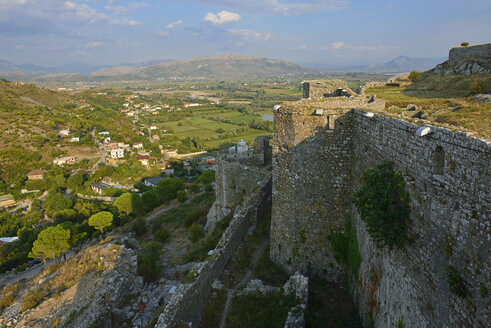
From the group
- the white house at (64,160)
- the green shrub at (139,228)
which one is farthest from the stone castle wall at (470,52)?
the white house at (64,160)

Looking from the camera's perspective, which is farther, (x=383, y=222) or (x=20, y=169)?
(x=20, y=169)

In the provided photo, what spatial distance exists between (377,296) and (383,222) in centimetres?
209

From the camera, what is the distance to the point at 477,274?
3.69 m

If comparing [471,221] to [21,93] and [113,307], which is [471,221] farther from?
[21,93]

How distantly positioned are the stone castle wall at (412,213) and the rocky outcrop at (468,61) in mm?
20691

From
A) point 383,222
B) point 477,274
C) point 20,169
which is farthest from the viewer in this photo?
point 20,169

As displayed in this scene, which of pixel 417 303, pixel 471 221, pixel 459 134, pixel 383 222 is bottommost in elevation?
pixel 417 303

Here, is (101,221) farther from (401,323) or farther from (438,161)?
(438,161)

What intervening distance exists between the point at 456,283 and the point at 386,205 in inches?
68.7

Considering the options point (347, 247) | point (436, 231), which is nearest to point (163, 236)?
point (347, 247)

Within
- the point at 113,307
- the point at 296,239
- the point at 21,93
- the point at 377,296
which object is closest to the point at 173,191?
the point at 113,307

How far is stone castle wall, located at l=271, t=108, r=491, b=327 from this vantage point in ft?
→ 12.4

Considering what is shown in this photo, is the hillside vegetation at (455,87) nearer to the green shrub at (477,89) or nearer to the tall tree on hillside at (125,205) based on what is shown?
the green shrub at (477,89)

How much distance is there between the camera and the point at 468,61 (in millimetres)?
24812
